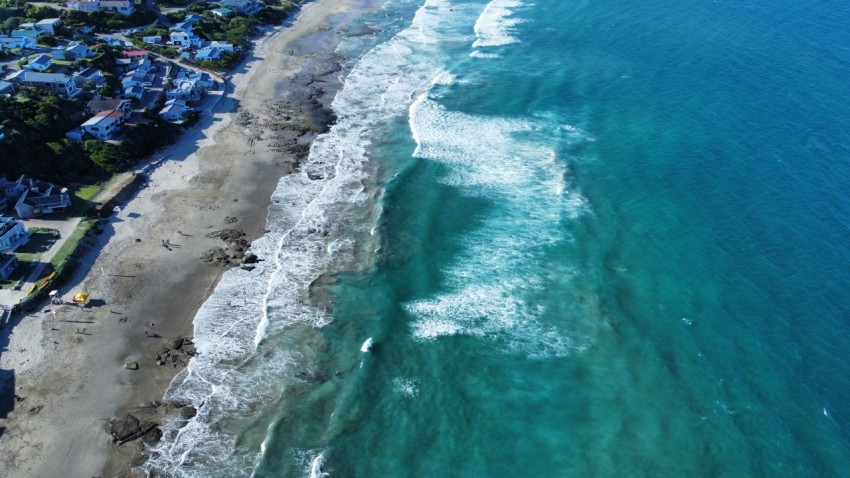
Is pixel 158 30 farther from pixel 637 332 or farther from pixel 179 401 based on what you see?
pixel 637 332

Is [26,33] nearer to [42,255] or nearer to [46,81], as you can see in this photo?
[46,81]

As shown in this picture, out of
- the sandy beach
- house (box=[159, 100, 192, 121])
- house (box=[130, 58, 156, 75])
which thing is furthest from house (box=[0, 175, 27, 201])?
house (box=[130, 58, 156, 75])

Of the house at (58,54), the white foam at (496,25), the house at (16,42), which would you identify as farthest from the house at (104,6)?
the white foam at (496,25)

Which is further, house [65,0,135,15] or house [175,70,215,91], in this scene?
house [65,0,135,15]

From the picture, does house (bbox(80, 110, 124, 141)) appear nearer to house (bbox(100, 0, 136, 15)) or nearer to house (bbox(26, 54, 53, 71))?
house (bbox(26, 54, 53, 71))

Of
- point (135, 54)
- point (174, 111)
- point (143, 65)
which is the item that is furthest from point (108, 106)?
point (135, 54)

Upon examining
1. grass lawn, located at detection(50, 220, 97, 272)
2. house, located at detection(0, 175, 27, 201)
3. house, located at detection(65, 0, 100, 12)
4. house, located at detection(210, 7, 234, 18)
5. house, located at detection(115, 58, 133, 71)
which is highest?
house, located at detection(65, 0, 100, 12)
